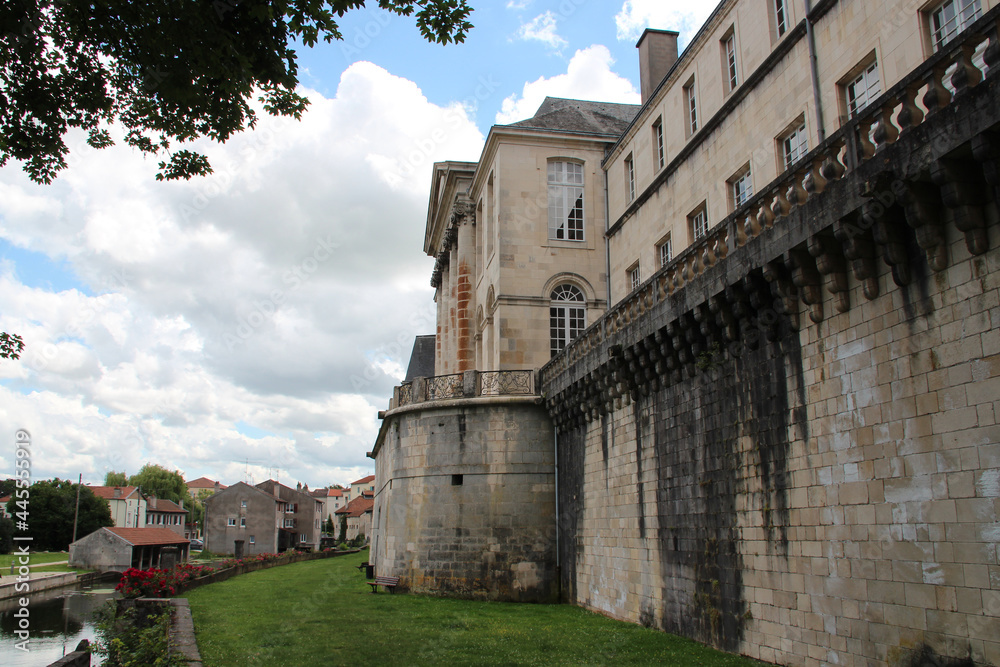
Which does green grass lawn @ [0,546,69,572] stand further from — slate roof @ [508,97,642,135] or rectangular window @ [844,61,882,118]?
rectangular window @ [844,61,882,118]

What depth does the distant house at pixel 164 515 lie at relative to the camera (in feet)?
239

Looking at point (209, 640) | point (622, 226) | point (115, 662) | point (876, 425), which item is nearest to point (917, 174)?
point (876, 425)

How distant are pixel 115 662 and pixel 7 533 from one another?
→ 40.6m

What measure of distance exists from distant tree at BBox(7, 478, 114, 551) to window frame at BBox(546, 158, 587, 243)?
4437 centimetres

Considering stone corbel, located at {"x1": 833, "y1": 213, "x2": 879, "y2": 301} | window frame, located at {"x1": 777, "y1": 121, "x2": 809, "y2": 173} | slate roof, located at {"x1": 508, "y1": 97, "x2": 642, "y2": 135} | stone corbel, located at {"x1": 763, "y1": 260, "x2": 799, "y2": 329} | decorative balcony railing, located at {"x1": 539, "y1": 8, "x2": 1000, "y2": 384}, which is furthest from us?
slate roof, located at {"x1": 508, "y1": 97, "x2": 642, "y2": 135}

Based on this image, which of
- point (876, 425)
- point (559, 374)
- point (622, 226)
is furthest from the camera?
point (622, 226)

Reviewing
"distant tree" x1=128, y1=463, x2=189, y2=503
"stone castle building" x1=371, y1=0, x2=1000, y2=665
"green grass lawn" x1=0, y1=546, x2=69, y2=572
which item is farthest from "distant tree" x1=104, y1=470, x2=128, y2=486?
"stone castle building" x1=371, y1=0, x2=1000, y2=665

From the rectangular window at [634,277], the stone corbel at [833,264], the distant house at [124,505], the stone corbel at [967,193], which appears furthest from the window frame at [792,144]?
the distant house at [124,505]

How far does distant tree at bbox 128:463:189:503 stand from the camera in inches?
3440

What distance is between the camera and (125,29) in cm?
684

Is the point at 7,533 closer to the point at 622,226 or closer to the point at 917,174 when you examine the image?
the point at 622,226

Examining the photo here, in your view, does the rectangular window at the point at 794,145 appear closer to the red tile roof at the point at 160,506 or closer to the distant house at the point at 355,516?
the red tile roof at the point at 160,506

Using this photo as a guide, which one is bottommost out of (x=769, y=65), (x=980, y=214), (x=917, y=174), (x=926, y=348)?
(x=926, y=348)

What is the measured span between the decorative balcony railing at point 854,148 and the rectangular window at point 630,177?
8074mm
